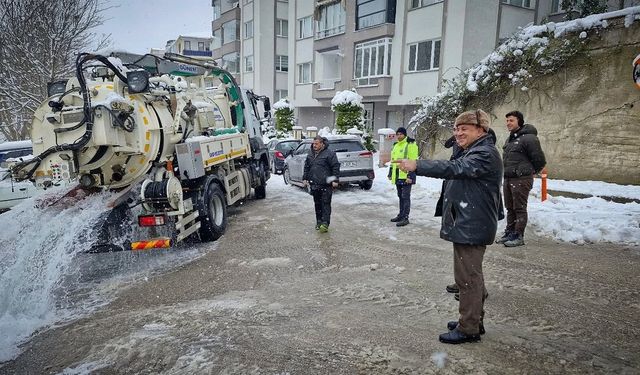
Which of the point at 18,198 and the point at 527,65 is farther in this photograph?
the point at 527,65

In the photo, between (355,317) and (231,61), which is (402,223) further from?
(231,61)

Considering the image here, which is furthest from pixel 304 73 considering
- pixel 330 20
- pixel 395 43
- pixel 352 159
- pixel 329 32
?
pixel 352 159

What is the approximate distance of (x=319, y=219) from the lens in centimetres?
742

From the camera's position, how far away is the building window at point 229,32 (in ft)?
124

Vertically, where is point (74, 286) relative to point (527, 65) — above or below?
below

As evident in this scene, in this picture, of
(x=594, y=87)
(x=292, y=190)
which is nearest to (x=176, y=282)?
(x=292, y=190)

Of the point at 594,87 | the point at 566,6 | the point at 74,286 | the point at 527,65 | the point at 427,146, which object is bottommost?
the point at 74,286

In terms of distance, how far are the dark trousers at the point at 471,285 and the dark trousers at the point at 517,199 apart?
10.1 feet

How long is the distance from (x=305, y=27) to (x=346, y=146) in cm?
2097

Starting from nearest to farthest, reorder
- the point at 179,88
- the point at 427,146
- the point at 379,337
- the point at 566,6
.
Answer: the point at 379,337, the point at 179,88, the point at 427,146, the point at 566,6

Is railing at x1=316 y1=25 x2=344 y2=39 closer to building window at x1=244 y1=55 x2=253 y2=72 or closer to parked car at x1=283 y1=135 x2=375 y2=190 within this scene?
building window at x1=244 y1=55 x2=253 y2=72

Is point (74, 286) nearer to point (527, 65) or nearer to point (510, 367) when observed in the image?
point (510, 367)

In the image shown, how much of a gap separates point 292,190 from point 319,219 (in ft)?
16.6

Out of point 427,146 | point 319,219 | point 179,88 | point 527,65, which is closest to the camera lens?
point 179,88
